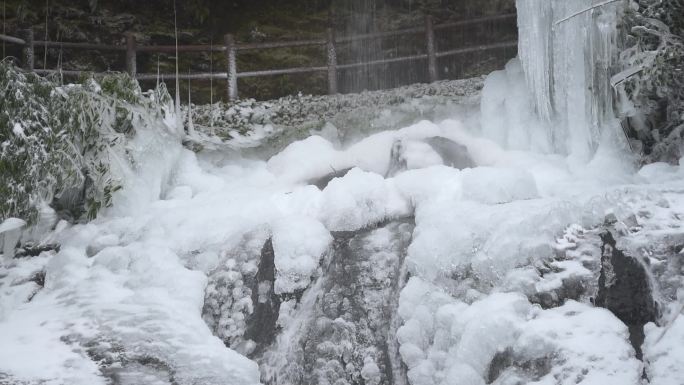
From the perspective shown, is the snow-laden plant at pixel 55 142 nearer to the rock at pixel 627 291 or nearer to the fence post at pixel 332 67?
the rock at pixel 627 291

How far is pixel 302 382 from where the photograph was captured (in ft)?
11.5

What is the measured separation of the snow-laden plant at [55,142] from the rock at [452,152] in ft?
9.80

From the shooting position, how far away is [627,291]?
10.1 feet

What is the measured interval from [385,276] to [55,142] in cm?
296

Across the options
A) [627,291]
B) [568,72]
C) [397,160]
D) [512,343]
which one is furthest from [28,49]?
[627,291]

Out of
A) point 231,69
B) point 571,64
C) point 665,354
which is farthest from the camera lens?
point 231,69

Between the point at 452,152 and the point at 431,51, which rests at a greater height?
the point at 431,51


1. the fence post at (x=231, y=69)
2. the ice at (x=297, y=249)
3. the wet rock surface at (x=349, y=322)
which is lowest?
the wet rock surface at (x=349, y=322)

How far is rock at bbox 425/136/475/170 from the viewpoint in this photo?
5.48 metres

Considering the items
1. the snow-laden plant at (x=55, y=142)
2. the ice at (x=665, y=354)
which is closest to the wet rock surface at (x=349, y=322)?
the ice at (x=665, y=354)

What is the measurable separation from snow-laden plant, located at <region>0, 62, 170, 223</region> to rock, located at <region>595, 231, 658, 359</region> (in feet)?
12.6

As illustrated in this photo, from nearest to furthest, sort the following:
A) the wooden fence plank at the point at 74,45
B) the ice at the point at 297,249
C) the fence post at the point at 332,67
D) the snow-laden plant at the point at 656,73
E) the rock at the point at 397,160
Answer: the ice at the point at 297,249
the snow-laden plant at the point at 656,73
the rock at the point at 397,160
the wooden fence plank at the point at 74,45
the fence post at the point at 332,67

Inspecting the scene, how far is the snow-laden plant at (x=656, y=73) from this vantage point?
411 centimetres

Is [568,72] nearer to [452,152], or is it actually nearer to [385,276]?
[452,152]
